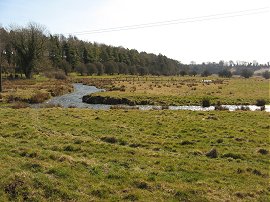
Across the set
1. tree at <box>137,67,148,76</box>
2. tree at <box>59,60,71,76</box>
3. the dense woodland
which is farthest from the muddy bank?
tree at <box>137,67,148,76</box>

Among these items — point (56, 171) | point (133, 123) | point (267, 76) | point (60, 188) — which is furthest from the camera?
point (267, 76)

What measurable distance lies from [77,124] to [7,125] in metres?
4.78

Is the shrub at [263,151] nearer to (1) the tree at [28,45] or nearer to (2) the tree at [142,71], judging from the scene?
(1) the tree at [28,45]

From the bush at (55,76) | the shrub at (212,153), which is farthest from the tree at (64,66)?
the shrub at (212,153)

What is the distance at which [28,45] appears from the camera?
8962 cm

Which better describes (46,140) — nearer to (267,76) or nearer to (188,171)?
(188,171)

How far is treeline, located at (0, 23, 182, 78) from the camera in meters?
90.4

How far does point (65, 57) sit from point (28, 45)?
1554 inches

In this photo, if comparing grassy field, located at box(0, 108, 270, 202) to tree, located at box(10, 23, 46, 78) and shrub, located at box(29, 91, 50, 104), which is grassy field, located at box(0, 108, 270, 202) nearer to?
shrub, located at box(29, 91, 50, 104)

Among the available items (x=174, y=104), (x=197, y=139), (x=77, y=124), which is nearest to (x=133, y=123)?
(x=77, y=124)

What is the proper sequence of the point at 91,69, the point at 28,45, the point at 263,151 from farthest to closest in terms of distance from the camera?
the point at 91,69 → the point at 28,45 → the point at 263,151

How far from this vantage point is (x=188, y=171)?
13422mm

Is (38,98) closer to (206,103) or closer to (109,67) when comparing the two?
(206,103)

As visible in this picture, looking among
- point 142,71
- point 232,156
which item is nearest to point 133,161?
point 232,156
